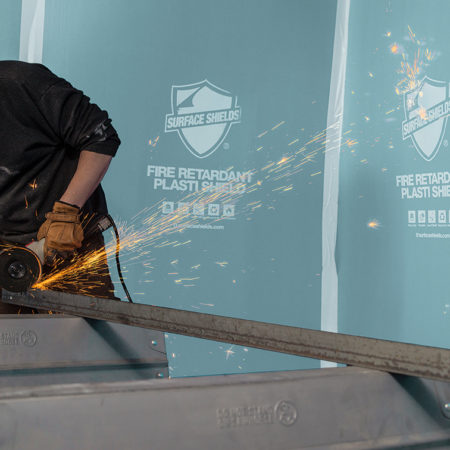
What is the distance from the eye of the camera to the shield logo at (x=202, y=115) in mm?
3457

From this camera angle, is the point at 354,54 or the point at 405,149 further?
the point at 354,54

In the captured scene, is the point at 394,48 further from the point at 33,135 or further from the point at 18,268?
the point at 18,268

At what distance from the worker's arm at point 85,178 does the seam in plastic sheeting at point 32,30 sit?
3.89ft

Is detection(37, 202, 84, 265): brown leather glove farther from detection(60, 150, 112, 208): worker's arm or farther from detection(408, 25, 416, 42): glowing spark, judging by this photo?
detection(408, 25, 416, 42): glowing spark

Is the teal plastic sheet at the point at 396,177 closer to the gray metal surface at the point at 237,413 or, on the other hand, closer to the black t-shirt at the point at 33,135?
the black t-shirt at the point at 33,135

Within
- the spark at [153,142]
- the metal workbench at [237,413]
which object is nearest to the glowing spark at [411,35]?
the spark at [153,142]

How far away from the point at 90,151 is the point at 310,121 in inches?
74.5

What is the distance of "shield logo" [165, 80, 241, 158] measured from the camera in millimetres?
3457

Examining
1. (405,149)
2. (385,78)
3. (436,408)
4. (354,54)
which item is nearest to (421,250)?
(405,149)

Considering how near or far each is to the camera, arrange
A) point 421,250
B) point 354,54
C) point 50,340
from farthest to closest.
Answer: point 354,54 → point 421,250 → point 50,340

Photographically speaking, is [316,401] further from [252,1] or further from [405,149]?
[252,1]

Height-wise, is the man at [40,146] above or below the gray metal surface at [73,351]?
above

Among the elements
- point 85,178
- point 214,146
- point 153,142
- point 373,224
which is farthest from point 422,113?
point 85,178

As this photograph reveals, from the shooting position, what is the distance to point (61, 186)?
→ 7.34ft
